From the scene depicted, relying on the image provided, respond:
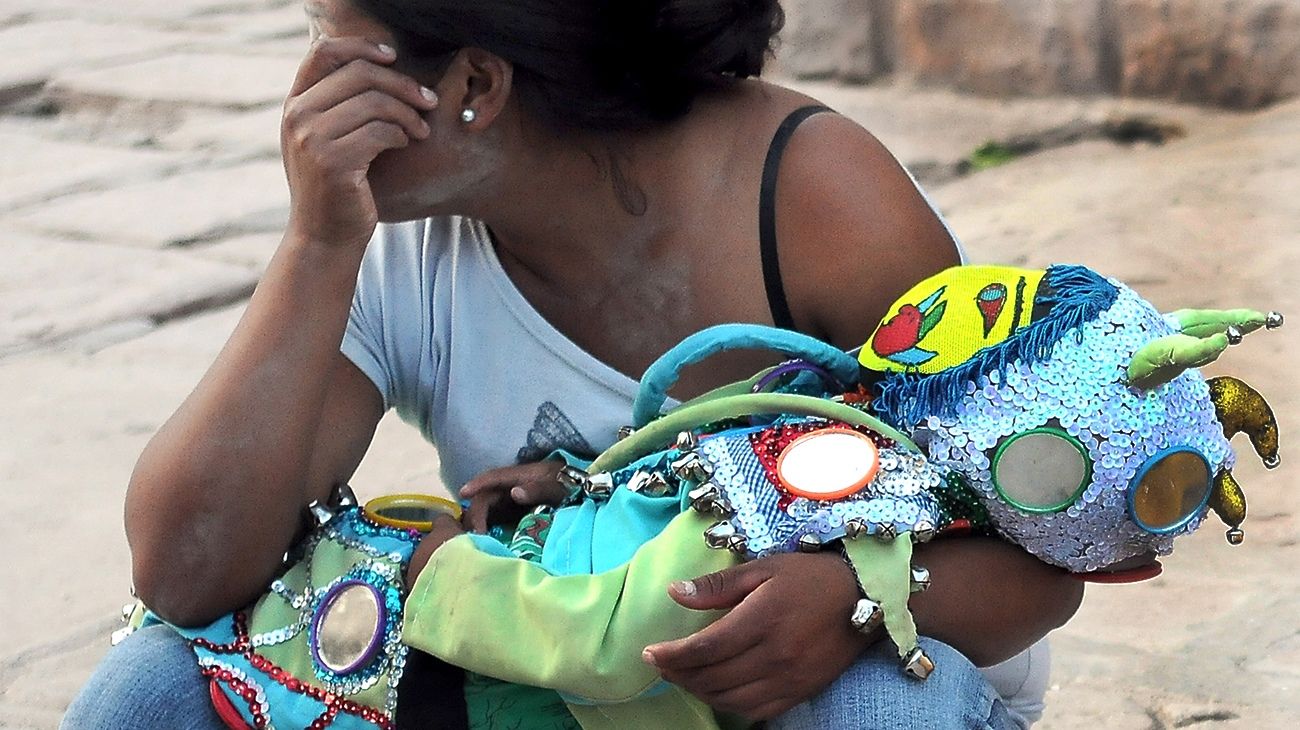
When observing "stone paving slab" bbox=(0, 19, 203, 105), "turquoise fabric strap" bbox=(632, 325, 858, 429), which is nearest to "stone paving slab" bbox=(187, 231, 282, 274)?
"stone paving slab" bbox=(0, 19, 203, 105)

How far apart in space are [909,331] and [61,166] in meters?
4.17

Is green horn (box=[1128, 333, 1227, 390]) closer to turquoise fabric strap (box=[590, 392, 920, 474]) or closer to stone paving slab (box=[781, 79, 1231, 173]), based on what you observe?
turquoise fabric strap (box=[590, 392, 920, 474])

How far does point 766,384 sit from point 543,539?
252mm

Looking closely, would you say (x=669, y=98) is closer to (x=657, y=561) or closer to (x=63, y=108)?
(x=657, y=561)

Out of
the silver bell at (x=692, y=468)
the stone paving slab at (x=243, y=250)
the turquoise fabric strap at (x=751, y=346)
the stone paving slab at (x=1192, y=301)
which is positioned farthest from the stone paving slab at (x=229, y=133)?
the silver bell at (x=692, y=468)

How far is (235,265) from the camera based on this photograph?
425cm

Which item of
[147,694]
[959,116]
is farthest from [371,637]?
[959,116]

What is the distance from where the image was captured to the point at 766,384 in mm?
1576

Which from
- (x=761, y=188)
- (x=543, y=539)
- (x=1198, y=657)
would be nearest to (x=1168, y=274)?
(x=1198, y=657)

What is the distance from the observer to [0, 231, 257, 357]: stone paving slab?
3.99 m

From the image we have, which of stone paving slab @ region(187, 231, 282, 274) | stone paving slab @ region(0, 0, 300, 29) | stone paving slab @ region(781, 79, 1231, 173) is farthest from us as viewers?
stone paving slab @ region(0, 0, 300, 29)

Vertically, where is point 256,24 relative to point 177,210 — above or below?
below

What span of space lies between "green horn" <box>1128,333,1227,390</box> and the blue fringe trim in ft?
0.19

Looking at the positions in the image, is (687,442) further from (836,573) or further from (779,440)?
(836,573)
